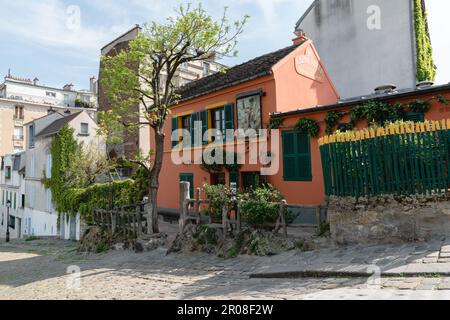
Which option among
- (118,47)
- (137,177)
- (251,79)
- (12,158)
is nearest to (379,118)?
(251,79)

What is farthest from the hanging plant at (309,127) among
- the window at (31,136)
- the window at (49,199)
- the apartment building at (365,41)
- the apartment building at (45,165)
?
the window at (31,136)

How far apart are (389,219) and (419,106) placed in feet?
12.7

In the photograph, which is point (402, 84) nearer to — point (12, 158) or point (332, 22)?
point (332, 22)

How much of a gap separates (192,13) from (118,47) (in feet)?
63.2

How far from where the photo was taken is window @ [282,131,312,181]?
11.7 meters

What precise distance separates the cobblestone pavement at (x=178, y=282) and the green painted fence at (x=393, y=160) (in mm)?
2376

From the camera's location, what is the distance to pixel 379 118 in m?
10.1

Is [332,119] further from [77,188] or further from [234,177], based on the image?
[77,188]

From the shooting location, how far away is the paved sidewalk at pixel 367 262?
5.87 meters

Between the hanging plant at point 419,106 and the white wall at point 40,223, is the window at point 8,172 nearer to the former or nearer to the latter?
the white wall at point 40,223

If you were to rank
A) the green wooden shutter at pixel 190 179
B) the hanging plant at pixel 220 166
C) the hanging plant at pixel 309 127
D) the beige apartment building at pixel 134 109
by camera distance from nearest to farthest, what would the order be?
the hanging plant at pixel 309 127 → the hanging plant at pixel 220 166 → the green wooden shutter at pixel 190 179 → the beige apartment building at pixel 134 109

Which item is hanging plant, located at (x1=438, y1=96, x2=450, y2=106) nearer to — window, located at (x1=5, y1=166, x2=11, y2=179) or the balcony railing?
window, located at (x1=5, y1=166, x2=11, y2=179)

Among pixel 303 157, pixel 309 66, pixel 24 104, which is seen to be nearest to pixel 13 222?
pixel 24 104

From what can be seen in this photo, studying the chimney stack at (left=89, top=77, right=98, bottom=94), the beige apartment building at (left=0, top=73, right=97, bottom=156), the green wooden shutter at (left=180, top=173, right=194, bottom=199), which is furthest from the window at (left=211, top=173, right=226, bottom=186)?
the chimney stack at (left=89, top=77, right=98, bottom=94)
